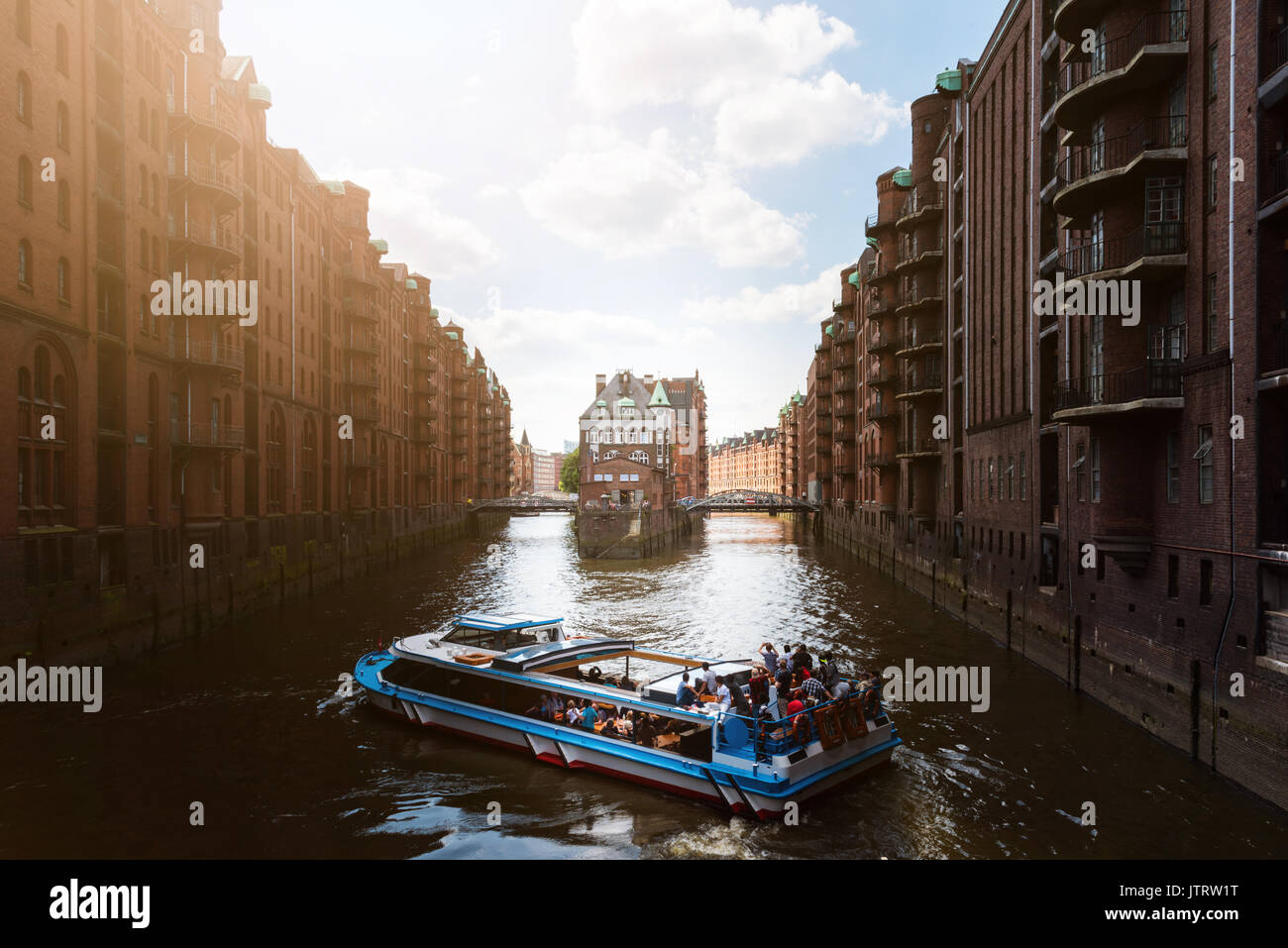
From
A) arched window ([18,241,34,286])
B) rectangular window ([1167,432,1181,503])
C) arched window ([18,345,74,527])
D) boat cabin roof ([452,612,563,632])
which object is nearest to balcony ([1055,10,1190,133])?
rectangular window ([1167,432,1181,503])

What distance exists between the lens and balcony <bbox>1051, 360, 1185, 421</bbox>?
2000 cm

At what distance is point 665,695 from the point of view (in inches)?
711

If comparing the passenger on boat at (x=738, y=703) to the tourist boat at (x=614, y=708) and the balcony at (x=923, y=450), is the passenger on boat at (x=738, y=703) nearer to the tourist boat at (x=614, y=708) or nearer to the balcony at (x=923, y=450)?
the tourist boat at (x=614, y=708)

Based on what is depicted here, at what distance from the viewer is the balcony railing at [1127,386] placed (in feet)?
66.0

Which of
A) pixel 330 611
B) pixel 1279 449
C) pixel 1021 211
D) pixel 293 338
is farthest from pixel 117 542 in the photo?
pixel 1021 211

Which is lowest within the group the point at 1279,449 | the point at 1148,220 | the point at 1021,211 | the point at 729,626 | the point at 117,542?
the point at 729,626

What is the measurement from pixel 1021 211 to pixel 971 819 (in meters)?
27.9

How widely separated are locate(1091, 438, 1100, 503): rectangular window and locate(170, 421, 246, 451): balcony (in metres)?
34.7

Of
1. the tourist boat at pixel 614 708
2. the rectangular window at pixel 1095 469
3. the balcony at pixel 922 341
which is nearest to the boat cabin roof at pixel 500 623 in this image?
the tourist boat at pixel 614 708

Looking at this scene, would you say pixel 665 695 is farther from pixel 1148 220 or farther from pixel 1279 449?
pixel 1148 220

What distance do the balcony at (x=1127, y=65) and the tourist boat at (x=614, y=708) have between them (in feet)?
56.4

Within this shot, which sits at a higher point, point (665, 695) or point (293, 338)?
point (293, 338)

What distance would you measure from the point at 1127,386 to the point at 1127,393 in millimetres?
180

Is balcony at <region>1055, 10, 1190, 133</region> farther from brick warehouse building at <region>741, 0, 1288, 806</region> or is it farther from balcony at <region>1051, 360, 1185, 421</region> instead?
balcony at <region>1051, 360, 1185, 421</region>
